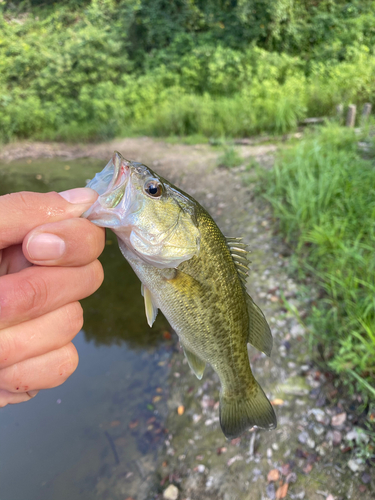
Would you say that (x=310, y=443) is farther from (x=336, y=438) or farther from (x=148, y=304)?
(x=148, y=304)

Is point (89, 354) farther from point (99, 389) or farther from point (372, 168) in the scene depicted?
point (372, 168)

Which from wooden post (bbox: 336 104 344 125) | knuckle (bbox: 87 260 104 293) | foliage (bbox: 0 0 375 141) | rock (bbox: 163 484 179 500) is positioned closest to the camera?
knuckle (bbox: 87 260 104 293)

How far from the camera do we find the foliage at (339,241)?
2.63 m

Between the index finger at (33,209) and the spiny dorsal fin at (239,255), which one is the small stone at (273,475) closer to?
the spiny dorsal fin at (239,255)

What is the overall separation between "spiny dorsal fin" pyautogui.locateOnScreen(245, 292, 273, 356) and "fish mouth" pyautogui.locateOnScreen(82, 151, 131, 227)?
2.30 feet

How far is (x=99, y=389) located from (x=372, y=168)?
171 inches

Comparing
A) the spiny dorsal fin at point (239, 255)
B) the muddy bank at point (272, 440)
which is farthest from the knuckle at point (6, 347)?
the muddy bank at point (272, 440)

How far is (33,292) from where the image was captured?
1049mm

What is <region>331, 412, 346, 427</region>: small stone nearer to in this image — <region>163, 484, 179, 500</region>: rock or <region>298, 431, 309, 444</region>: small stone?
<region>298, 431, 309, 444</region>: small stone

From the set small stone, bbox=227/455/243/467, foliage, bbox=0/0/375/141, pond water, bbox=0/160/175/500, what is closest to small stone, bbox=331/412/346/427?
small stone, bbox=227/455/243/467

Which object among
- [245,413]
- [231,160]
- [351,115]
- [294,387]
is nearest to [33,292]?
[245,413]

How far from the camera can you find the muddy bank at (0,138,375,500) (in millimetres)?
2324

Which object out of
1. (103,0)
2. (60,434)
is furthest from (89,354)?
(103,0)

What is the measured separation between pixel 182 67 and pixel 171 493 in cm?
1357
